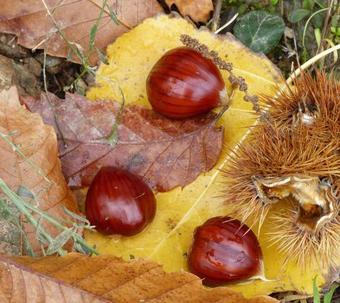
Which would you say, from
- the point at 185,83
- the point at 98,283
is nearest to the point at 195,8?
the point at 185,83

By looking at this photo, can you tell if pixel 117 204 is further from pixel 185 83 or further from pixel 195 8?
pixel 195 8

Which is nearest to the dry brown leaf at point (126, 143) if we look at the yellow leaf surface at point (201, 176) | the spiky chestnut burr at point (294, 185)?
the yellow leaf surface at point (201, 176)

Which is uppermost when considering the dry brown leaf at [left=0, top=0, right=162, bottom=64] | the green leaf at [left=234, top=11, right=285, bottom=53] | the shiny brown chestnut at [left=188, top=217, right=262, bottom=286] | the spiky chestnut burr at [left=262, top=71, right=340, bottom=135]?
the dry brown leaf at [left=0, top=0, right=162, bottom=64]

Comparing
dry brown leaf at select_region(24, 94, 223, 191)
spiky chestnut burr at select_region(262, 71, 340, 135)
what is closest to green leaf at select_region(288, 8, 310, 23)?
spiky chestnut burr at select_region(262, 71, 340, 135)

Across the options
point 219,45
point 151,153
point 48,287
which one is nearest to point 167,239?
point 151,153

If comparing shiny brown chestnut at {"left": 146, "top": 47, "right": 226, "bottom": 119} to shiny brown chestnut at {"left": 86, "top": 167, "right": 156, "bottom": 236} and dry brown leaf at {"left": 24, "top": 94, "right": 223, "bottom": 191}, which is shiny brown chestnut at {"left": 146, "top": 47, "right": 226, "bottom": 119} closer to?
dry brown leaf at {"left": 24, "top": 94, "right": 223, "bottom": 191}

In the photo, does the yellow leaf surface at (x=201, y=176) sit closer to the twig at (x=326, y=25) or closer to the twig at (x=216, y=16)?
the twig at (x=216, y=16)
